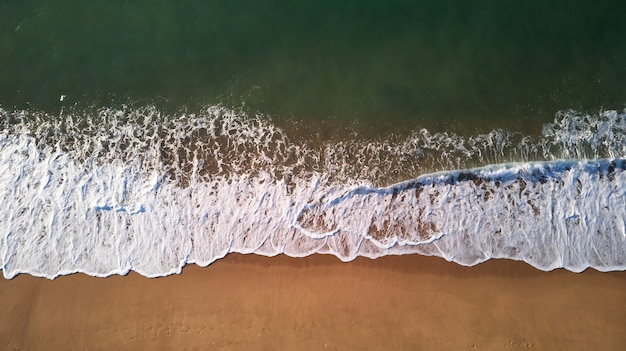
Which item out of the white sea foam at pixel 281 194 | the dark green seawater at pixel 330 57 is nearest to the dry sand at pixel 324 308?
the white sea foam at pixel 281 194

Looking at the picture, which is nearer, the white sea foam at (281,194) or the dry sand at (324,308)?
the dry sand at (324,308)

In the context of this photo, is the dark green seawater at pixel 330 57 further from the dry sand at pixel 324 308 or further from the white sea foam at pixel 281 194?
the dry sand at pixel 324 308

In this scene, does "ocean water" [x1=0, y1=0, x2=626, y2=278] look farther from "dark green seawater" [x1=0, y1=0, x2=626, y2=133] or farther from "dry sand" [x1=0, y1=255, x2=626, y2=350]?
"dry sand" [x1=0, y1=255, x2=626, y2=350]

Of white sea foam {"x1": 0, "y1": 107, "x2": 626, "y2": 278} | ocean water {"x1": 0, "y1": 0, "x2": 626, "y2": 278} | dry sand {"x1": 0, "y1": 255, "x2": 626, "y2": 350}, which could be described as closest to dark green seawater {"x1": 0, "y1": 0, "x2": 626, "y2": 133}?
ocean water {"x1": 0, "y1": 0, "x2": 626, "y2": 278}

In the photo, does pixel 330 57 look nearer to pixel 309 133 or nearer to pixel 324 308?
pixel 309 133

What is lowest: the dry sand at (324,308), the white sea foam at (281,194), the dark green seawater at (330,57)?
the dry sand at (324,308)
